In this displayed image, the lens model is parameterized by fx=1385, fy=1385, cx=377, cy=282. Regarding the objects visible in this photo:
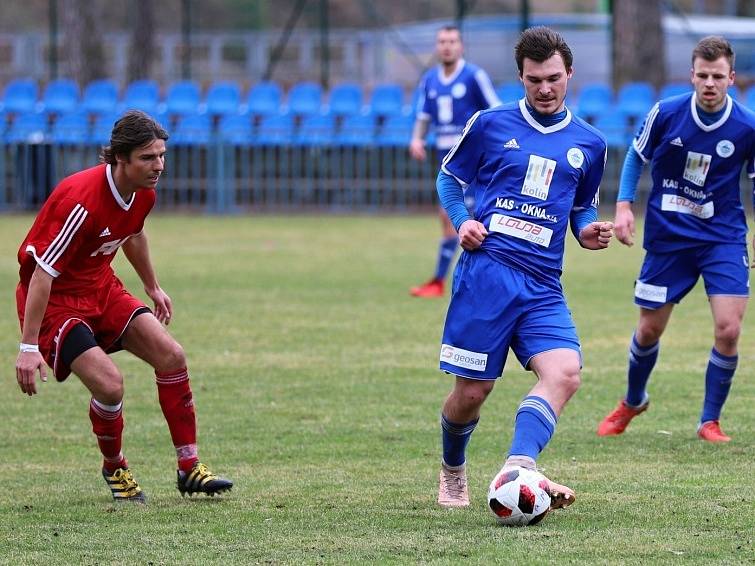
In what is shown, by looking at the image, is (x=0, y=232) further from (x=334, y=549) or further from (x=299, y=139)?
(x=334, y=549)

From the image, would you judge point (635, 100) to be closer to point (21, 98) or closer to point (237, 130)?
point (237, 130)

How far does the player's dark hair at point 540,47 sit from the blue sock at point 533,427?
1237mm

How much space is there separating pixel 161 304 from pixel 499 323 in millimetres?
1706

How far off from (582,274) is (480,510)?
885 cm

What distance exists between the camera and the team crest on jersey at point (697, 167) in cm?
666

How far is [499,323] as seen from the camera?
16.6 ft

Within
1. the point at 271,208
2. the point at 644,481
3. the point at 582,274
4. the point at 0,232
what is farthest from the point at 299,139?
the point at 644,481

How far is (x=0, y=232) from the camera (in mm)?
18078

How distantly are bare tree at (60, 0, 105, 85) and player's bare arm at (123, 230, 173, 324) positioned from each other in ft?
63.8

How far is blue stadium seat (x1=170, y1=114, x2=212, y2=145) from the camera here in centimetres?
2077

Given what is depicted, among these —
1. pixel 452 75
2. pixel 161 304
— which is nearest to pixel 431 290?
pixel 452 75

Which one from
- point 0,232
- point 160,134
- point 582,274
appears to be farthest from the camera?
point 0,232

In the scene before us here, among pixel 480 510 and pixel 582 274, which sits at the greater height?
pixel 480 510

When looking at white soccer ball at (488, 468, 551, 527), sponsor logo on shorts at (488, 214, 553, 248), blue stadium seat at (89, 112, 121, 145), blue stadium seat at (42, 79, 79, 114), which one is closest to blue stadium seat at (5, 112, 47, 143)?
blue stadium seat at (89, 112, 121, 145)
